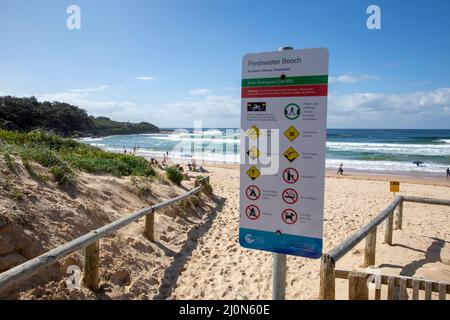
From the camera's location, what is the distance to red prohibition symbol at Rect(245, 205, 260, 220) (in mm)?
1968

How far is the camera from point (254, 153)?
190 centimetres

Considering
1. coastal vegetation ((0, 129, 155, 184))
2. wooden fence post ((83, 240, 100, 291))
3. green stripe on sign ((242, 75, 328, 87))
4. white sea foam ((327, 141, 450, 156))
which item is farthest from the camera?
white sea foam ((327, 141, 450, 156))

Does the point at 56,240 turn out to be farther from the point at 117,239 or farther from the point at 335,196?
the point at 335,196

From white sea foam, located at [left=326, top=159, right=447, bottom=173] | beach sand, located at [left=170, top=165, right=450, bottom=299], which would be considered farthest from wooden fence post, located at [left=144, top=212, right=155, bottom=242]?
white sea foam, located at [left=326, top=159, right=447, bottom=173]

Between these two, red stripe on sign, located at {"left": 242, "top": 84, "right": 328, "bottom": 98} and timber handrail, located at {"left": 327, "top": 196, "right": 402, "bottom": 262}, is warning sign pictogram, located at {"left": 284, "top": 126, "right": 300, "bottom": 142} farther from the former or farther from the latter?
timber handrail, located at {"left": 327, "top": 196, "right": 402, "bottom": 262}

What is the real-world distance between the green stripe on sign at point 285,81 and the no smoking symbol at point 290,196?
587 millimetres

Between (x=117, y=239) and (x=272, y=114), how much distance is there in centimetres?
411

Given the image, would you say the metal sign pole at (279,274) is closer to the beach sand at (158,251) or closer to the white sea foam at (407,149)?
the beach sand at (158,251)

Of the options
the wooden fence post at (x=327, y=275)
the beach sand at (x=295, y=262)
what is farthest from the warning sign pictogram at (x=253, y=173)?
the beach sand at (x=295, y=262)

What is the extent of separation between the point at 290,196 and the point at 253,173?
0.25 m

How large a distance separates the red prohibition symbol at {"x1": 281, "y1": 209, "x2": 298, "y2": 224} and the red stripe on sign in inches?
25.3

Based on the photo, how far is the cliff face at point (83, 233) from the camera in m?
3.76

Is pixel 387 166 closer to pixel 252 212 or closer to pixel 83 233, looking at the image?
pixel 83 233
